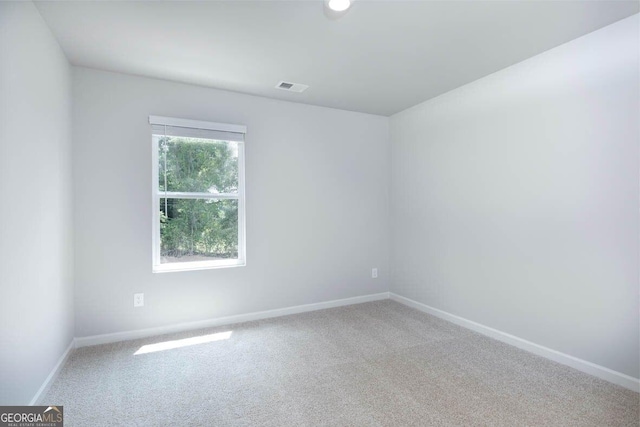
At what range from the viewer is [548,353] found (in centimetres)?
257

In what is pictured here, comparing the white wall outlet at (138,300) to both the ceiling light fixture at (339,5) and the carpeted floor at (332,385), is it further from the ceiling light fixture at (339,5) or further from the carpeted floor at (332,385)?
the ceiling light fixture at (339,5)

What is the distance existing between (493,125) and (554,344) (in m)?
1.92

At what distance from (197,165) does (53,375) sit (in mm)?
2024

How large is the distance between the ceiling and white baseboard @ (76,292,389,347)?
7.81 feet

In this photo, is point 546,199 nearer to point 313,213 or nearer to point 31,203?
point 313,213

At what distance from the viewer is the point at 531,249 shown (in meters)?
2.68

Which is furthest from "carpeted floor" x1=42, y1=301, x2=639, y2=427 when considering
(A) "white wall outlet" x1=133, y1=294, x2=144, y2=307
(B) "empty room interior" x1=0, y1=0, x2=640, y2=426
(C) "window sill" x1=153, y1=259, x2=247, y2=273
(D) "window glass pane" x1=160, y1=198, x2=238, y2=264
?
(D) "window glass pane" x1=160, y1=198, x2=238, y2=264

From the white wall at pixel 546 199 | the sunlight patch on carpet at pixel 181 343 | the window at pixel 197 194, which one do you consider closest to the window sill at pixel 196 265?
the window at pixel 197 194

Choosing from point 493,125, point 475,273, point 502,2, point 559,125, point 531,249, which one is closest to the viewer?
point 502,2

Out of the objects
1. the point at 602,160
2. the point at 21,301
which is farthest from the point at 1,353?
the point at 602,160

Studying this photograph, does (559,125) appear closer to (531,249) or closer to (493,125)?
(493,125)

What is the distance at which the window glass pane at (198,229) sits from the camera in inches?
125

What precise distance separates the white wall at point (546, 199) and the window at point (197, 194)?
218 centimetres

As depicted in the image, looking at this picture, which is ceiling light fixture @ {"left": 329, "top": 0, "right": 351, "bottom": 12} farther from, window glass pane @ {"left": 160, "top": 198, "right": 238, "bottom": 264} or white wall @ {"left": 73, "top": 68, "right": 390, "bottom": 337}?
window glass pane @ {"left": 160, "top": 198, "right": 238, "bottom": 264}
